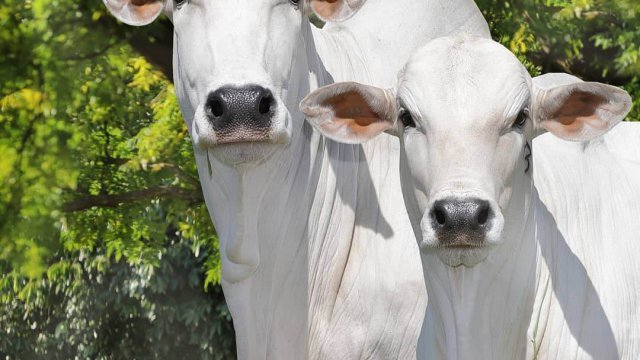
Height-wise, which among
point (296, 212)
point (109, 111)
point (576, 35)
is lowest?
point (109, 111)

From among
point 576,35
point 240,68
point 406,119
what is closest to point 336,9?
point 240,68

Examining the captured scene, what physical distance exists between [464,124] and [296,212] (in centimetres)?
112

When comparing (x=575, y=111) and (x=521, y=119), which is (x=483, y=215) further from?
(x=575, y=111)

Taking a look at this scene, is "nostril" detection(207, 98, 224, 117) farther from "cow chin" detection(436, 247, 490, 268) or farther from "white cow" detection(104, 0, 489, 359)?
"cow chin" detection(436, 247, 490, 268)

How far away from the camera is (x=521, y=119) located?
5145 millimetres

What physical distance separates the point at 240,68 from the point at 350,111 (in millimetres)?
421

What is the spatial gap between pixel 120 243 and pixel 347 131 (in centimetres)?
588

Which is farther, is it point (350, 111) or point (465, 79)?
point (350, 111)

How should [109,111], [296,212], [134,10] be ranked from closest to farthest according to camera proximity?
[296,212], [134,10], [109,111]

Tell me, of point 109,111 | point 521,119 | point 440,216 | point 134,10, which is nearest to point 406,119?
point 521,119

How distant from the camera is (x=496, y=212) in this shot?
4.86 metres

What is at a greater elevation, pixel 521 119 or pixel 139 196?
pixel 521 119

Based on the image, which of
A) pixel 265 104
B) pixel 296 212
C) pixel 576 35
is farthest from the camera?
pixel 576 35

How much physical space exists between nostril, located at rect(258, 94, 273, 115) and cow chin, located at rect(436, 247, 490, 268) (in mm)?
852
